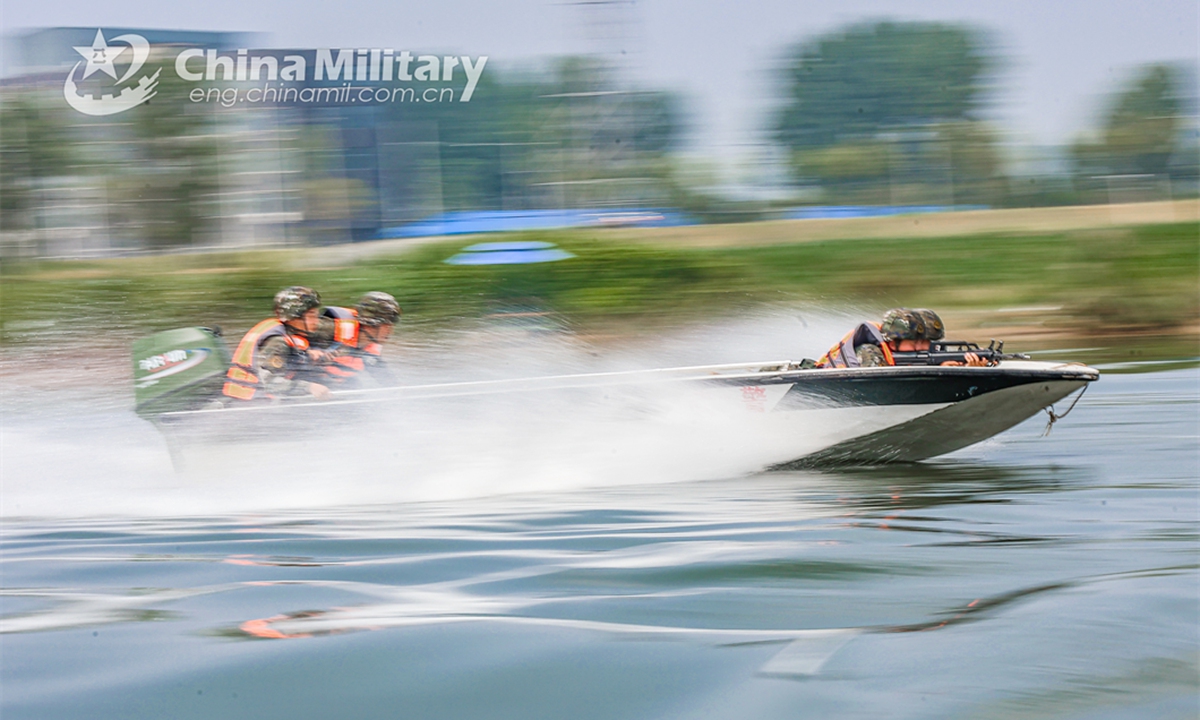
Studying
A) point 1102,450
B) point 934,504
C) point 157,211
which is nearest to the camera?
point 934,504

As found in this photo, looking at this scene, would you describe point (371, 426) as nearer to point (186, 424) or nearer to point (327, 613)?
point (186, 424)

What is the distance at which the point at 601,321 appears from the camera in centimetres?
1917

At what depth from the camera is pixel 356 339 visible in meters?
7.66

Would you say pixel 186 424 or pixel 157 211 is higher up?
pixel 157 211

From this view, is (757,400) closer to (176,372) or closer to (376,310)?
(376,310)

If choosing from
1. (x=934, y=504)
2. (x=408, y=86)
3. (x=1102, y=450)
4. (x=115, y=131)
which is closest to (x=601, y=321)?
(x=408, y=86)

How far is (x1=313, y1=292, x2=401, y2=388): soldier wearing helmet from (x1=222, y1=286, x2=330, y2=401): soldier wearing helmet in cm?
17

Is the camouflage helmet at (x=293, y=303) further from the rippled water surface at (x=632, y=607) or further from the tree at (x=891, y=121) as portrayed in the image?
the tree at (x=891, y=121)

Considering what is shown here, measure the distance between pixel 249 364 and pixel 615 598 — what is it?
13.3 feet

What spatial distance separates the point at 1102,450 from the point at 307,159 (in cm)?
1815

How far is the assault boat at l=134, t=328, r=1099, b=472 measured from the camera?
7270mm
